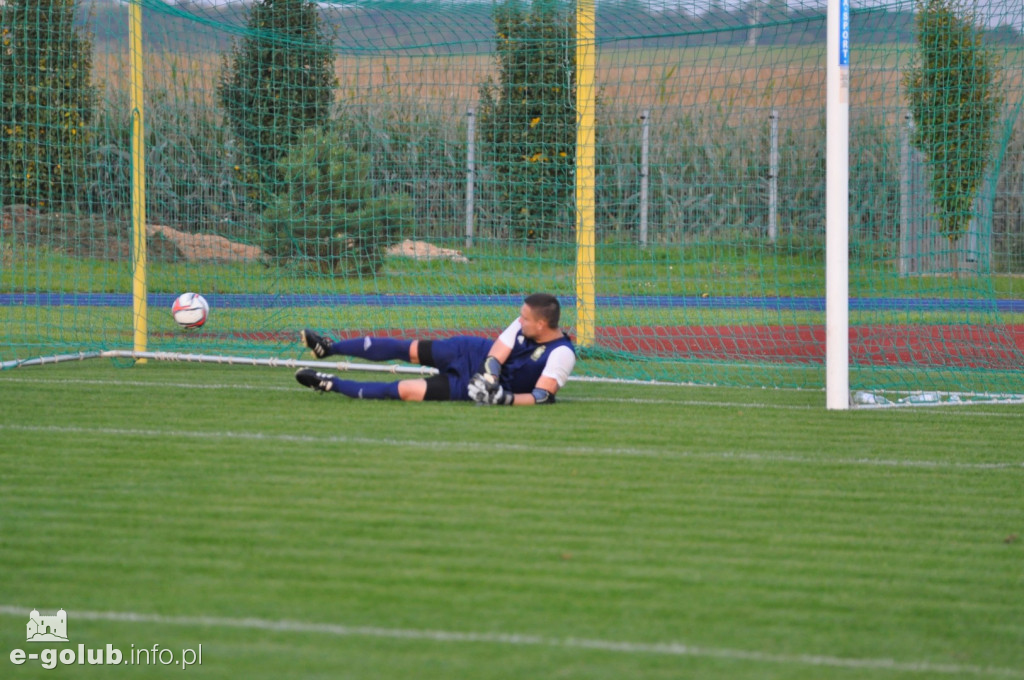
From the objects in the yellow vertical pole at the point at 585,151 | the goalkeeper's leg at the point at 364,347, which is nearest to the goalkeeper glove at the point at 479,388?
the goalkeeper's leg at the point at 364,347

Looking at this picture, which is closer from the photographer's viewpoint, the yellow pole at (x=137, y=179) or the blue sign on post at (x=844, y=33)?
the blue sign on post at (x=844, y=33)

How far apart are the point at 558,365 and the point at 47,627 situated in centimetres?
457

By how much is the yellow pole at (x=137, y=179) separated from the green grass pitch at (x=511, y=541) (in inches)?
102

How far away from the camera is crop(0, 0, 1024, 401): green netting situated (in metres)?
9.91

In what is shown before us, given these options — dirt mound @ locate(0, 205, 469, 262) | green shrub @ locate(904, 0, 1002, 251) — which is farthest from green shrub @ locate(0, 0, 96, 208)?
green shrub @ locate(904, 0, 1002, 251)

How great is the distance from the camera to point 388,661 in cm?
299

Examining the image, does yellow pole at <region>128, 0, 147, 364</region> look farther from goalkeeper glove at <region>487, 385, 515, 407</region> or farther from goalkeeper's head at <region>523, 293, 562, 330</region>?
goalkeeper's head at <region>523, 293, 562, 330</region>

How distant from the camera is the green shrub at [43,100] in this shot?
10.5 metres

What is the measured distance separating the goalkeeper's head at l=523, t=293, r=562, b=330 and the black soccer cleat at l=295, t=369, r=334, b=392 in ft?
4.90

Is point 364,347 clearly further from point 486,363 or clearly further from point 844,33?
point 844,33

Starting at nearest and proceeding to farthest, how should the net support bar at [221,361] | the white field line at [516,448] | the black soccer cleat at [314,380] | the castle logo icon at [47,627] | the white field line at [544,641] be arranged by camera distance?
the white field line at [544,641], the castle logo icon at [47,627], the white field line at [516,448], the black soccer cleat at [314,380], the net support bar at [221,361]

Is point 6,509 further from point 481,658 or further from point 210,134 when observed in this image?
point 210,134

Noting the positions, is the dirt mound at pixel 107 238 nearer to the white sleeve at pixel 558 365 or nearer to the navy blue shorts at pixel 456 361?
the navy blue shorts at pixel 456 361

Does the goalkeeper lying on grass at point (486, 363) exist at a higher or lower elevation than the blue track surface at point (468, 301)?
lower
